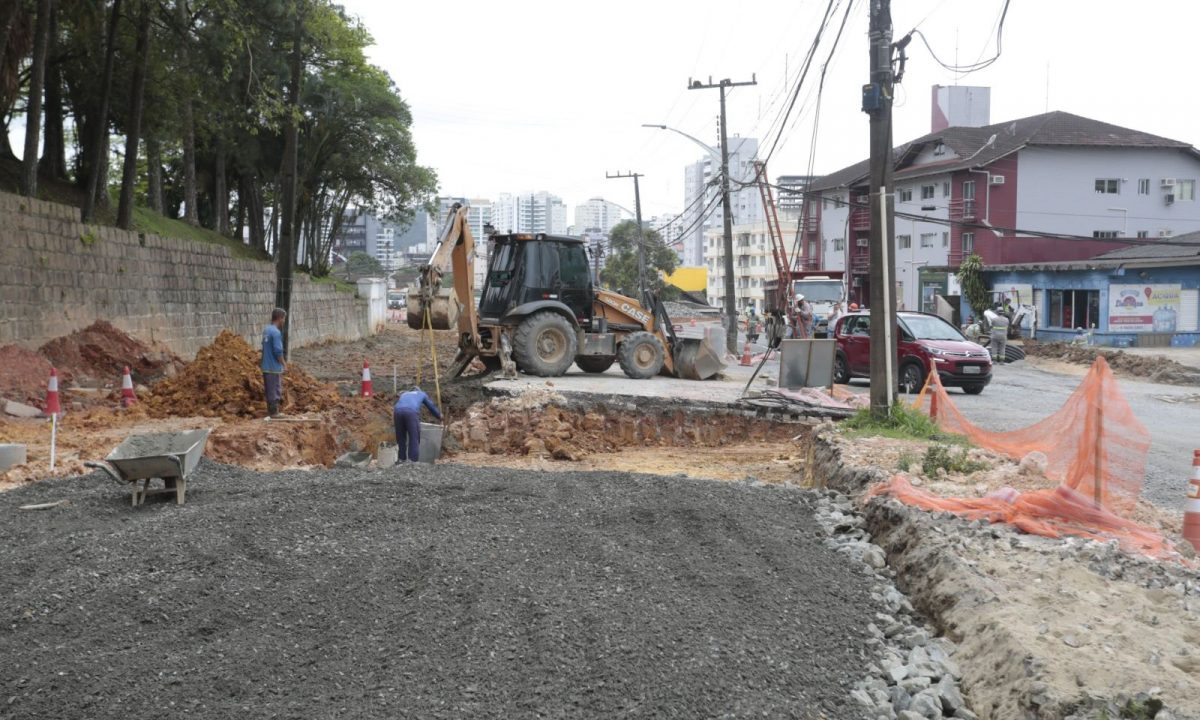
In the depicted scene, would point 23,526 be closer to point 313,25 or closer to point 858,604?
point 858,604

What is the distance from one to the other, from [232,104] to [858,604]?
22.3 meters

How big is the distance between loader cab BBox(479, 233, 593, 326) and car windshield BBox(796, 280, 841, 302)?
60.0 feet

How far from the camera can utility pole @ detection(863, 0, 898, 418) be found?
12242 mm

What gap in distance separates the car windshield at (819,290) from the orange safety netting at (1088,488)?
28191 millimetres

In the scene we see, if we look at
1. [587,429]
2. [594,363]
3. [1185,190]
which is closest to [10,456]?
[587,429]

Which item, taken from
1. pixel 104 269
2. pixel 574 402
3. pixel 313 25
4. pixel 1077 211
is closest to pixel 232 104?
pixel 313 25

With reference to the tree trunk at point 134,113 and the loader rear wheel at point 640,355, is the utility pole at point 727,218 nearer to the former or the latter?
the loader rear wheel at point 640,355

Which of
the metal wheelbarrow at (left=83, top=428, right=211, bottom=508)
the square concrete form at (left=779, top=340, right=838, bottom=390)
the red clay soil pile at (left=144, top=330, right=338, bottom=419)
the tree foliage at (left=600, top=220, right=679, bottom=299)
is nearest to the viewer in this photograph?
the metal wheelbarrow at (left=83, top=428, right=211, bottom=508)

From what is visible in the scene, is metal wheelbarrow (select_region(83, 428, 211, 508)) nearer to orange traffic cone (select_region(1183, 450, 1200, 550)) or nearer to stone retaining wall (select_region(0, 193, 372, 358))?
orange traffic cone (select_region(1183, 450, 1200, 550))

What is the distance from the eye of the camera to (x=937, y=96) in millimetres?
65000

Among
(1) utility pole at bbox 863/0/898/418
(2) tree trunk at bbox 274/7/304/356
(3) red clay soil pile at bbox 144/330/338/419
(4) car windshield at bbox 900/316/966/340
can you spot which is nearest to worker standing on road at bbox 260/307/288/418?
(3) red clay soil pile at bbox 144/330/338/419

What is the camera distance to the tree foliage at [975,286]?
42.3m

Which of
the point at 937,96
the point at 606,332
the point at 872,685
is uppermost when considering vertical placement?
the point at 937,96

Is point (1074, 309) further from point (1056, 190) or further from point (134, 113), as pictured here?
point (134, 113)
